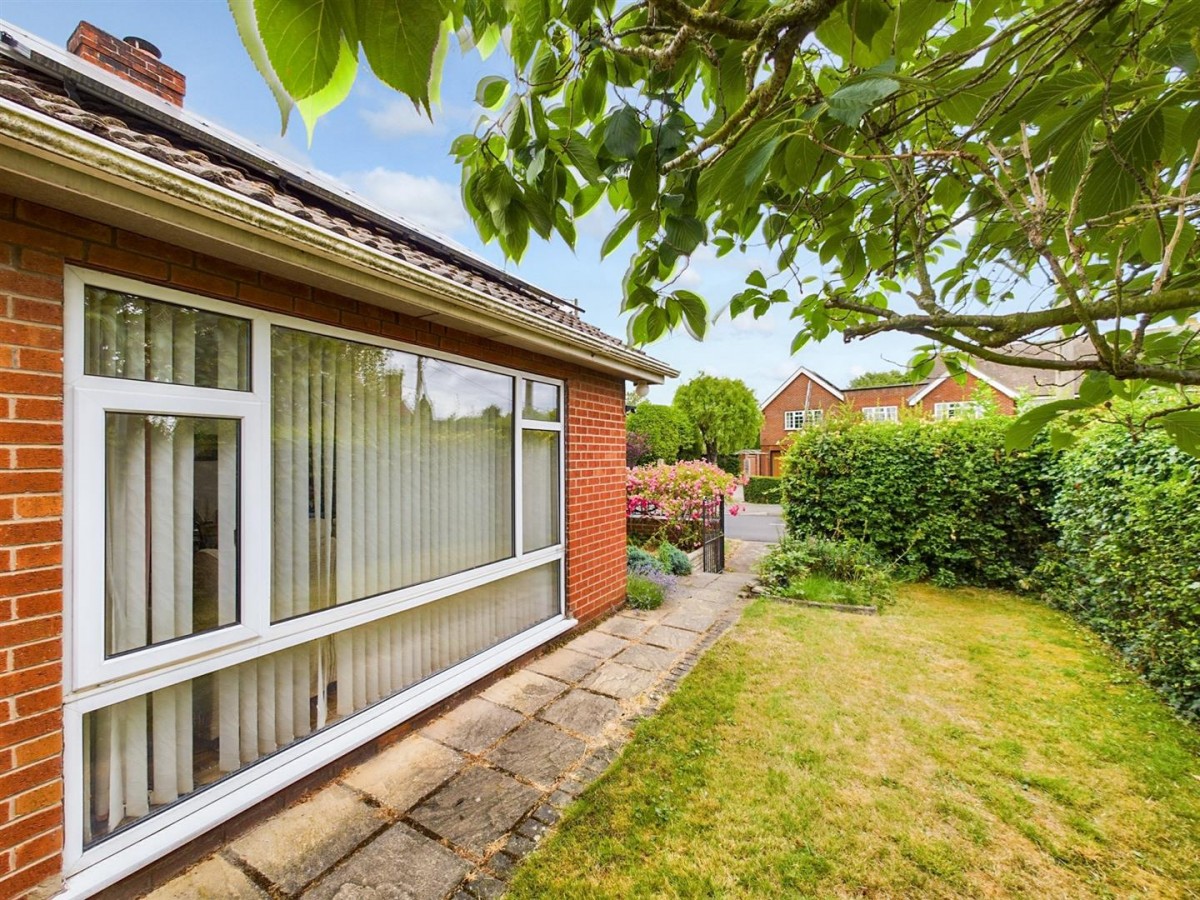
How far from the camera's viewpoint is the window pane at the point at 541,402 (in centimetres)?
480

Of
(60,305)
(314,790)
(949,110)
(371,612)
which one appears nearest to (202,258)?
(60,305)

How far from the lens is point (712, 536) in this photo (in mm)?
8867

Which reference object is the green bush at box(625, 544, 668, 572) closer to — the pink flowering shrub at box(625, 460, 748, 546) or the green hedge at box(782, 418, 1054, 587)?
the pink flowering shrub at box(625, 460, 748, 546)

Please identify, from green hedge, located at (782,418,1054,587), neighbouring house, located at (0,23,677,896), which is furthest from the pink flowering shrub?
neighbouring house, located at (0,23,677,896)

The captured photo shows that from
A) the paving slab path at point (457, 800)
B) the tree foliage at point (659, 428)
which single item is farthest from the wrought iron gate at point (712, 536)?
the tree foliage at point (659, 428)

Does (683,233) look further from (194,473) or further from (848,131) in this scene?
(194,473)

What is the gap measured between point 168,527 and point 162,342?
2.95 ft

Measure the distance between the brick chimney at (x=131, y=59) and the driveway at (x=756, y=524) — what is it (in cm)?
1172

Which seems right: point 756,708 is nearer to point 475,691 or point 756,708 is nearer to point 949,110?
point 475,691

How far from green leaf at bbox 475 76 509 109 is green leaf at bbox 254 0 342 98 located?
3.26ft

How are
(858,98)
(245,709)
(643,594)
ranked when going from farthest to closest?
(643,594)
(245,709)
(858,98)

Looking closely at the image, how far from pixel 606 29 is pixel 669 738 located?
3.85m

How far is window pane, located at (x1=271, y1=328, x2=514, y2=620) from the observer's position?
114 inches

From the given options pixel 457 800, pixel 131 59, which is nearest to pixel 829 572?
pixel 457 800
